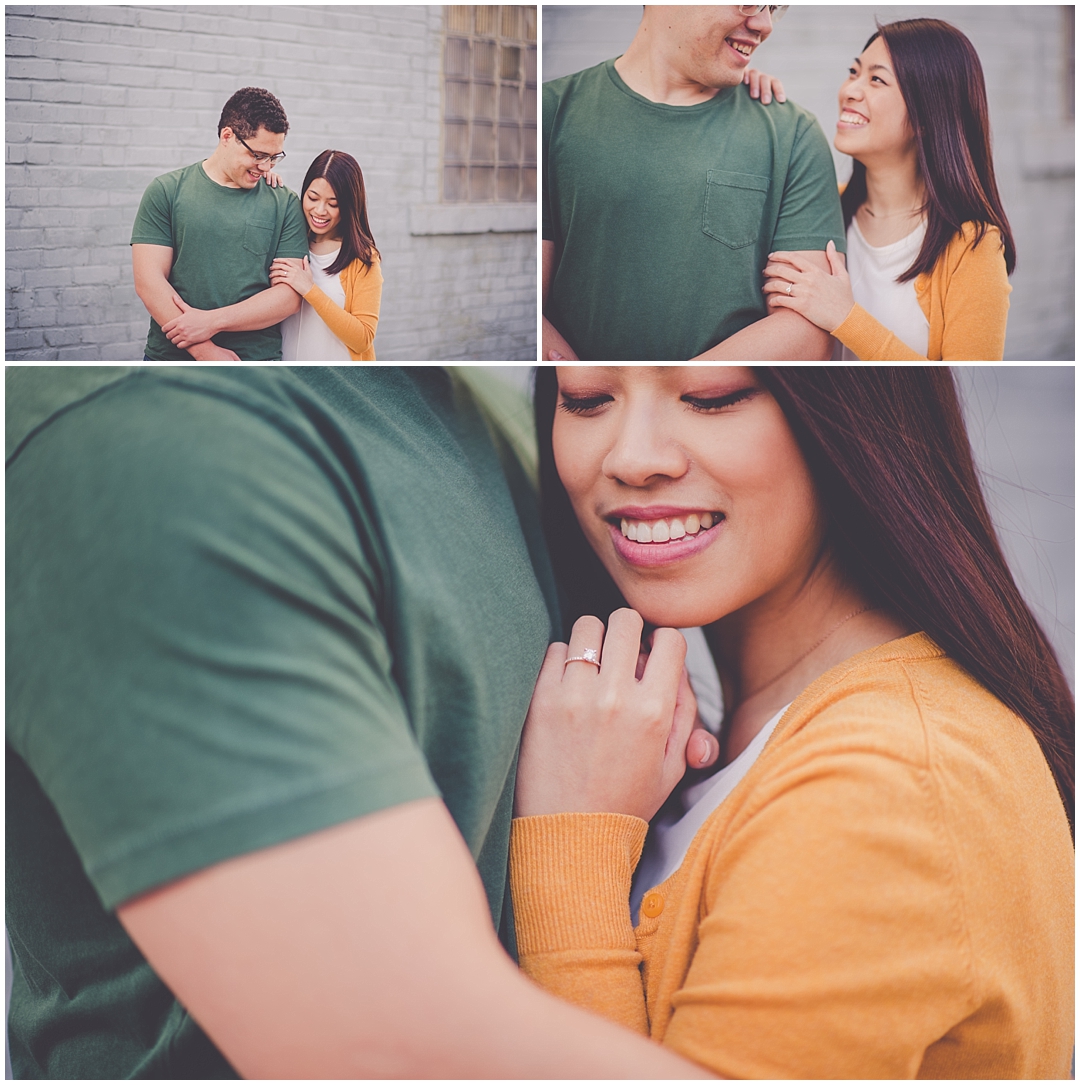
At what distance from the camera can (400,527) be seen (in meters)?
0.96

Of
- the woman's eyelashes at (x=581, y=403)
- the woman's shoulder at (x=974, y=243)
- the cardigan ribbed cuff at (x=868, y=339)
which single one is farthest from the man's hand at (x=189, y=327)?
the woman's shoulder at (x=974, y=243)

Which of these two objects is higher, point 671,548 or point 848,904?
point 671,548

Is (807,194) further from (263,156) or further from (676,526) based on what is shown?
(263,156)

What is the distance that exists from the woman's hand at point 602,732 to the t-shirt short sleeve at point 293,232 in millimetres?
821

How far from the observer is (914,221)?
1.56 metres

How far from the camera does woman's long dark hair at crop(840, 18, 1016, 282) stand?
5.05ft

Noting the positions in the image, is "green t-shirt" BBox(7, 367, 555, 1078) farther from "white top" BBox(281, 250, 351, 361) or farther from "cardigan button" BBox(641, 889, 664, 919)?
"white top" BBox(281, 250, 351, 361)

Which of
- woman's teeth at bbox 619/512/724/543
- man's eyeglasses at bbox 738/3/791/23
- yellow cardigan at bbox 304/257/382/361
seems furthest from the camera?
yellow cardigan at bbox 304/257/382/361

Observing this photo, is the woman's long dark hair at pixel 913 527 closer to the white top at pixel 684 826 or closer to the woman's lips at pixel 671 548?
the woman's lips at pixel 671 548

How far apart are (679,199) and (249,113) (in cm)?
73

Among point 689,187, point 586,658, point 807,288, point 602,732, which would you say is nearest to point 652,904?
point 602,732

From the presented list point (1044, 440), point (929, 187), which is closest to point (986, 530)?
point (1044, 440)

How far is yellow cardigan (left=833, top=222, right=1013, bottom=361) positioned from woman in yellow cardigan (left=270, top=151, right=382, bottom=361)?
82cm

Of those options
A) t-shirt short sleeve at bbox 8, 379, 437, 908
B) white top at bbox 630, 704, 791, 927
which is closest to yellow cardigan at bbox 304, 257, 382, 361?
t-shirt short sleeve at bbox 8, 379, 437, 908
